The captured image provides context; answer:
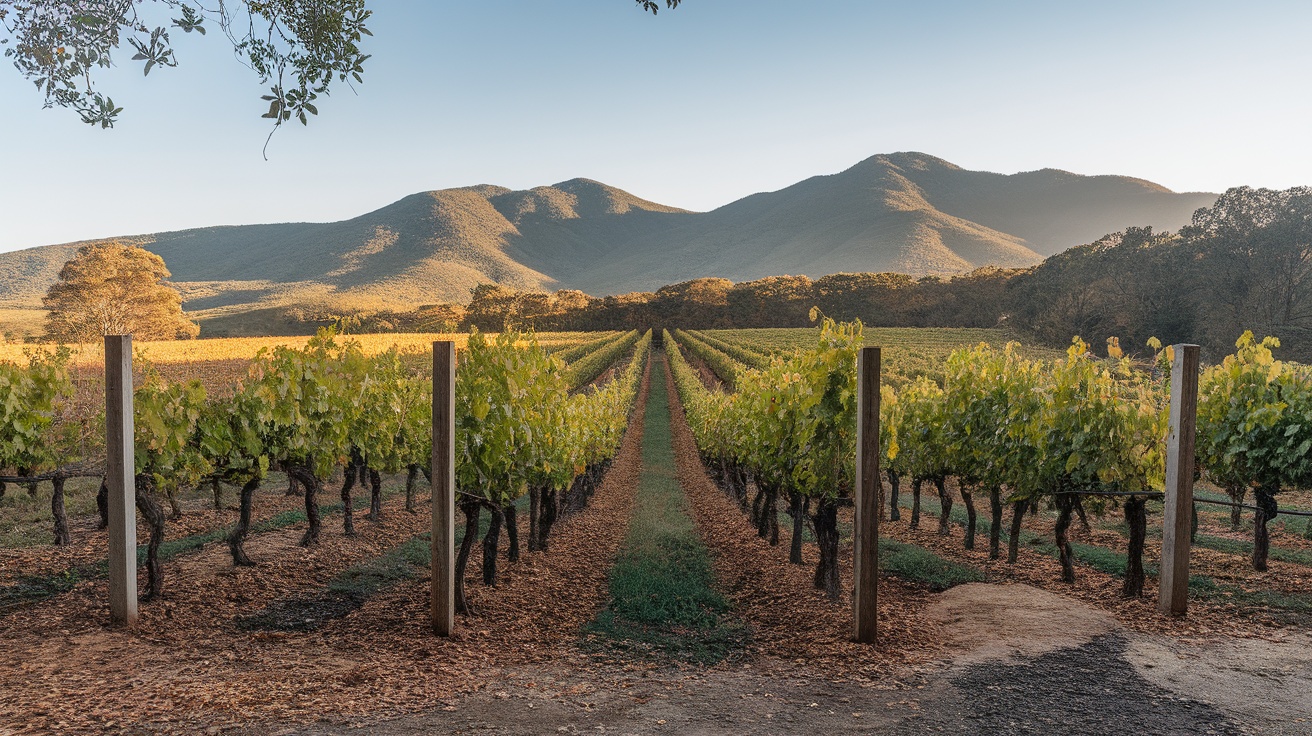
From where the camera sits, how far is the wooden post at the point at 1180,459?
241 inches

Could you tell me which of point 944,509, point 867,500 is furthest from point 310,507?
point 944,509

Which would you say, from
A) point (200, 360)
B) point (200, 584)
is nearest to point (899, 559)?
point (200, 584)

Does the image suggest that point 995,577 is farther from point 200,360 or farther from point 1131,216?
point 1131,216

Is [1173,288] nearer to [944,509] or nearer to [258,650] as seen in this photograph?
[944,509]

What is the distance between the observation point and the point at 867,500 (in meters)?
5.52

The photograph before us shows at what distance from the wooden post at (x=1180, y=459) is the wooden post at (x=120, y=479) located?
8.85m

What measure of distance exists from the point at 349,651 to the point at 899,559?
22.1 feet

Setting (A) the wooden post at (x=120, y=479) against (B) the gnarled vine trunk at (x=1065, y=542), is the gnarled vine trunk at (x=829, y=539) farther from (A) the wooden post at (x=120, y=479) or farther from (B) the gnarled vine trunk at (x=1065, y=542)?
(A) the wooden post at (x=120, y=479)

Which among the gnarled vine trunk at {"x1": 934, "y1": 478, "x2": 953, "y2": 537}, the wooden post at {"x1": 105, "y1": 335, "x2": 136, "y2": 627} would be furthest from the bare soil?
the gnarled vine trunk at {"x1": 934, "y1": 478, "x2": 953, "y2": 537}

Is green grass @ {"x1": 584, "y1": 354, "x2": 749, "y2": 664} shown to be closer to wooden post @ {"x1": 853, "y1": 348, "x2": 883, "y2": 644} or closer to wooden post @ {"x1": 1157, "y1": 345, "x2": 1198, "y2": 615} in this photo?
wooden post @ {"x1": 853, "y1": 348, "x2": 883, "y2": 644}

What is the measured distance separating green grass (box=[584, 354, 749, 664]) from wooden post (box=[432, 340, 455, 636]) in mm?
1384

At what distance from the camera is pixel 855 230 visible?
180125mm

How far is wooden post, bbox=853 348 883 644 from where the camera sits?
5.53 meters

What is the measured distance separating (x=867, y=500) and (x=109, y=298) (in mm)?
68397
